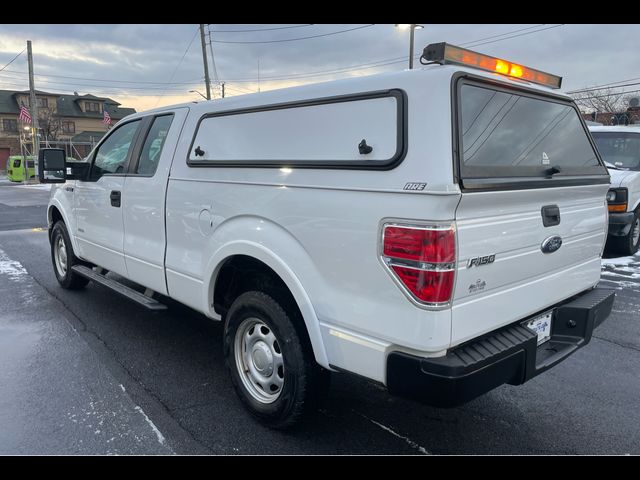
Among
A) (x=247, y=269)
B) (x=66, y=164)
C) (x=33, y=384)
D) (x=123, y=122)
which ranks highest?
(x=123, y=122)

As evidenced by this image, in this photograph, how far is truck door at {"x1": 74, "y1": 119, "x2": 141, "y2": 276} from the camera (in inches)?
173

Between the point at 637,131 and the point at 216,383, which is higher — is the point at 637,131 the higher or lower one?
the higher one

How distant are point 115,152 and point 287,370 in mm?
2977

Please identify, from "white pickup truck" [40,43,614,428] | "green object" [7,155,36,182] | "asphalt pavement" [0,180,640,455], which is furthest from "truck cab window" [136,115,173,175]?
"green object" [7,155,36,182]

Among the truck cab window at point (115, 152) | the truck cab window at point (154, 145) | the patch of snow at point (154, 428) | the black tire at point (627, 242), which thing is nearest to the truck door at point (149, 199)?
the truck cab window at point (154, 145)

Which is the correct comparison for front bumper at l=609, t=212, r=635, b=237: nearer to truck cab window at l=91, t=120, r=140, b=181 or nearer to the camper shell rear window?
the camper shell rear window

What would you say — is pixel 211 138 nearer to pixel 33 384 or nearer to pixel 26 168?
pixel 33 384

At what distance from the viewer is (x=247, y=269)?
3.14 m

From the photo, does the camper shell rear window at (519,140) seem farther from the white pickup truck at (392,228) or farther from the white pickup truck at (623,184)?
the white pickup truck at (623,184)

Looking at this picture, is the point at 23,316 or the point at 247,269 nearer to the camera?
the point at 247,269

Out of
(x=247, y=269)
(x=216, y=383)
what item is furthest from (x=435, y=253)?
A: (x=216, y=383)

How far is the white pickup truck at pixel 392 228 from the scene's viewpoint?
2.20m

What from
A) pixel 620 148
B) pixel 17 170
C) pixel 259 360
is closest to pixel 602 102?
pixel 620 148

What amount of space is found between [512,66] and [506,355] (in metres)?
1.64
